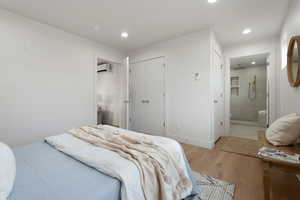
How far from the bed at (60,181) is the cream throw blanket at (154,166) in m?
0.21

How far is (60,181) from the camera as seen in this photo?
0.83 meters

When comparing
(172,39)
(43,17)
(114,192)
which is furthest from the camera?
(172,39)

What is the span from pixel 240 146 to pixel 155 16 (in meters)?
3.06

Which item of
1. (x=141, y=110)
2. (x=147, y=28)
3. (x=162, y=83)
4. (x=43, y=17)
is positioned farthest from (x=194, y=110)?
(x=43, y=17)

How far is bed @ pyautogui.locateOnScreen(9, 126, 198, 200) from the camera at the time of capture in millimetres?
729

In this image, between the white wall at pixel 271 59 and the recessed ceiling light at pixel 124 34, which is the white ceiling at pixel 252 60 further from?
the recessed ceiling light at pixel 124 34

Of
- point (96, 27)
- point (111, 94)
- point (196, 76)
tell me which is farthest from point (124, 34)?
point (111, 94)

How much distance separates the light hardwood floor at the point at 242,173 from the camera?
4.81 feet

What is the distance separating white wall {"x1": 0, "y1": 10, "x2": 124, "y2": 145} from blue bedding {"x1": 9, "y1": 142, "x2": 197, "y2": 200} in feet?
5.11

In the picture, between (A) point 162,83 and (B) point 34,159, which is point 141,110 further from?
(B) point 34,159

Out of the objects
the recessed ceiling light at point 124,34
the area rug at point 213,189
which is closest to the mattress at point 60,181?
the area rug at point 213,189

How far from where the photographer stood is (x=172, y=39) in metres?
3.19

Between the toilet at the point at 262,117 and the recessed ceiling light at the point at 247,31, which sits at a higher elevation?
the recessed ceiling light at the point at 247,31

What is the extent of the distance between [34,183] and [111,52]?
11.1 feet
